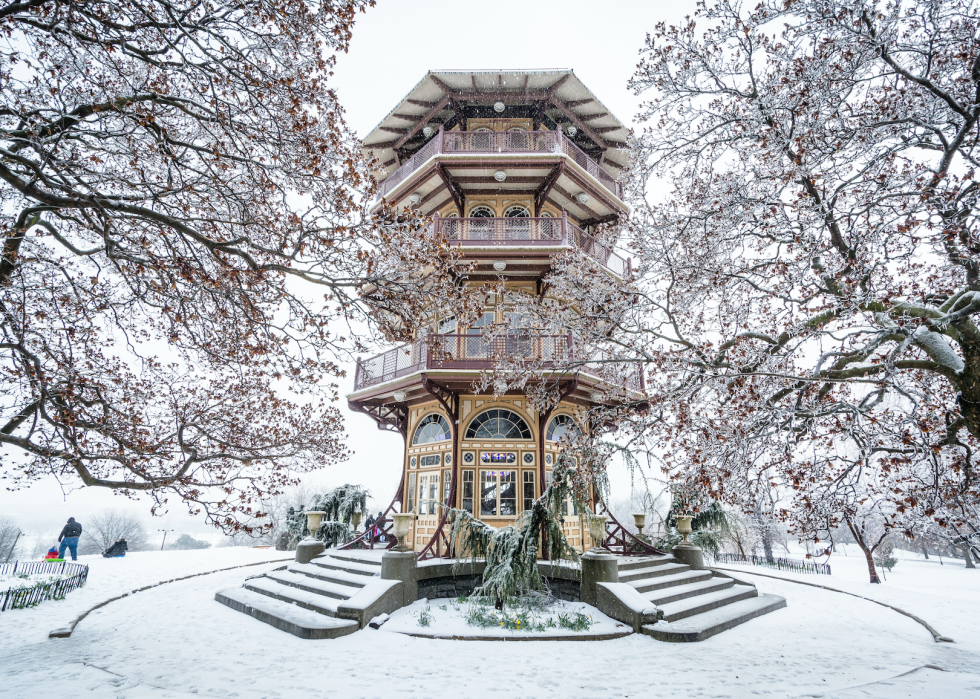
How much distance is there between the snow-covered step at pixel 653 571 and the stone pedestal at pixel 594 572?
0.60 metres

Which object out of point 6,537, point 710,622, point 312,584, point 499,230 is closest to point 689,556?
point 710,622

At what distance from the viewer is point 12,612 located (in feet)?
31.5

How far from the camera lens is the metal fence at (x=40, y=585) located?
32.3ft

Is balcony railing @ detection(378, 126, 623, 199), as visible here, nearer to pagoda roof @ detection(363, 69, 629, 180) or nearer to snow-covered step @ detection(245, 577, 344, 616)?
pagoda roof @ detection(363, 69, 629, 180)

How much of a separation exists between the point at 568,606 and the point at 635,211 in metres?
7.87

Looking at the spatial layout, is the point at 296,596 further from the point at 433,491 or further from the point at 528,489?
the point at 528,489

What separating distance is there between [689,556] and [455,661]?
7759 mm

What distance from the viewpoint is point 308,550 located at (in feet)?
41.9

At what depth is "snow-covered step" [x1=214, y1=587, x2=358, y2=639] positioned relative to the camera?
311 inches

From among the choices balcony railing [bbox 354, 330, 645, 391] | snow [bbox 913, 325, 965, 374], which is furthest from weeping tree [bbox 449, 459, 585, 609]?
snow [bbox 913, 325, 965, 374]

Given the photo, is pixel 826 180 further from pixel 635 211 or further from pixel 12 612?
pixel 12 612

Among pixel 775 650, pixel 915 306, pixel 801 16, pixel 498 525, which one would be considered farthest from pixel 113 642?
pixel 801 16

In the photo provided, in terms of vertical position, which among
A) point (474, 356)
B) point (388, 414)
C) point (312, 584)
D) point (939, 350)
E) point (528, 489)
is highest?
point (474, 356)

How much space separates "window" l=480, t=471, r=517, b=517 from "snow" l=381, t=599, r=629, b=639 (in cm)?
285
